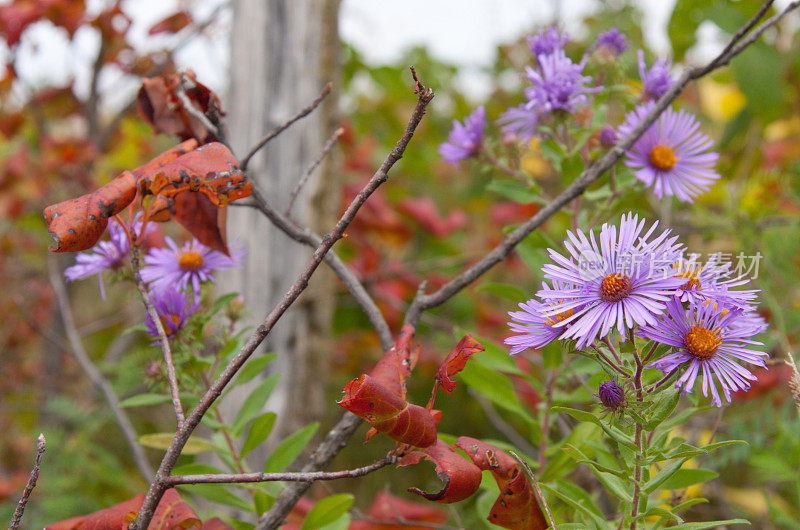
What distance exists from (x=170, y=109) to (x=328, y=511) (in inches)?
16.0

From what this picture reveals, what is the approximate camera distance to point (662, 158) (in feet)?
1.88

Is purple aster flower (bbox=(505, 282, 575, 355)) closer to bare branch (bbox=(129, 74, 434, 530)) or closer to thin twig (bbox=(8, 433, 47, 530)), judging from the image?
bare branch (bbox=(129, 74, 434, 530))

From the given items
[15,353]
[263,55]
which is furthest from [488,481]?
[15,353]

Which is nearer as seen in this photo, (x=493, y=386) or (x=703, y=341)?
(x=703, y=341)

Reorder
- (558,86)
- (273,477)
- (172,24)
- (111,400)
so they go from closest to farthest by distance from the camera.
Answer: (273,477)
(558,86)
(111,400)
(172,24)

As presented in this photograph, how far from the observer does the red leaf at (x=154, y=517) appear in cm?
42

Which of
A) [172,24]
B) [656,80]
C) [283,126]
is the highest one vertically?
[172,24]

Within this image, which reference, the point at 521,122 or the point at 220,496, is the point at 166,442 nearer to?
the point at 220,496

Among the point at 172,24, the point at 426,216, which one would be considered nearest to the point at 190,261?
the point at 172,24

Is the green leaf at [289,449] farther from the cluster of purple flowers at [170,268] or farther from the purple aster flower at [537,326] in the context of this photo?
the purple aster flower at [537,326]

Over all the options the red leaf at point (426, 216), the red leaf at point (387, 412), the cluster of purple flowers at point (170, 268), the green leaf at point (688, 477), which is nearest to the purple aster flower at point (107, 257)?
the cluster of purple flowers at point (170, 268)

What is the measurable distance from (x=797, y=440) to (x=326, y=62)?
3.33ft

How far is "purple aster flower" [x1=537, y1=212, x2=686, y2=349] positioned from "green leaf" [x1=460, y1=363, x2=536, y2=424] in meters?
0.20

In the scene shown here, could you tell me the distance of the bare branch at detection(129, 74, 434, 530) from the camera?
0.37 meters
